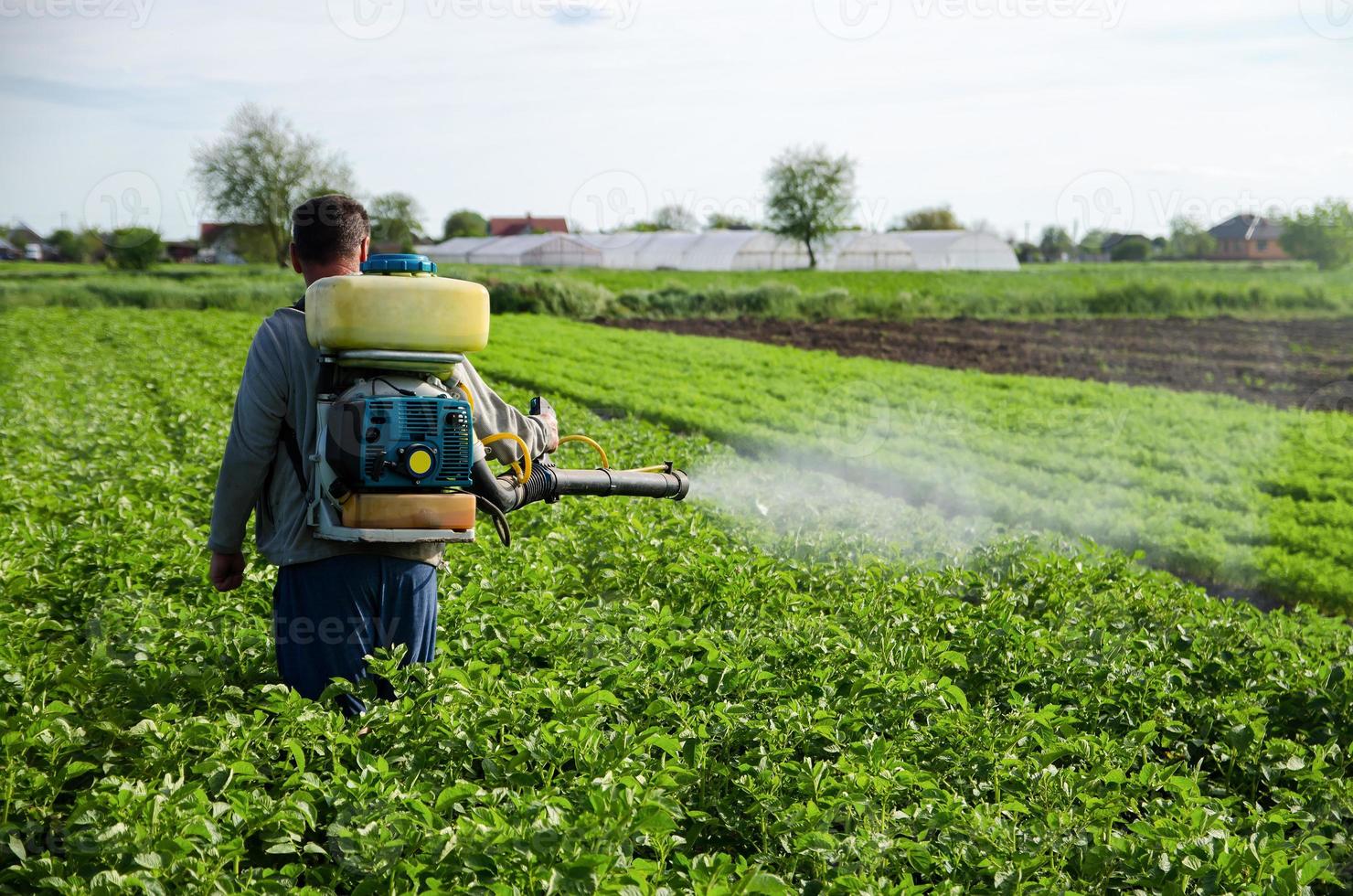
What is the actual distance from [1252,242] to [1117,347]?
47.8m

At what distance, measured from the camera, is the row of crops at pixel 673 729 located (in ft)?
8.58

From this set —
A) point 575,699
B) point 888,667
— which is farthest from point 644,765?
point 888,667

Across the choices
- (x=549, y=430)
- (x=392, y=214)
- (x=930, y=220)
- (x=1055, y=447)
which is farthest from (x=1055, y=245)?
(x=549, y=430)

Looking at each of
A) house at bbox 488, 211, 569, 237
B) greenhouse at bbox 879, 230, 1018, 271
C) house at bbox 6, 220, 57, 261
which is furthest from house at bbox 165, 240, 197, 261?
greenhouse at bbox 879, 230, 1018, 271

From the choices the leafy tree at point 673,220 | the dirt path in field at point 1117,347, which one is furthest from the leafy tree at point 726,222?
the dirt path in field at point 1117,347

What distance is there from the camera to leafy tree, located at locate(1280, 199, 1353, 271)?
40938 mm

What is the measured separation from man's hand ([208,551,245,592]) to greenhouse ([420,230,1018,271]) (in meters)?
54.8

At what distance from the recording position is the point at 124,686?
11.9ft

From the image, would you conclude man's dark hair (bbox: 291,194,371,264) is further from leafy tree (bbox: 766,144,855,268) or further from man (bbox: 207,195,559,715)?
leafy tree (bbox: 766,144,855,268)

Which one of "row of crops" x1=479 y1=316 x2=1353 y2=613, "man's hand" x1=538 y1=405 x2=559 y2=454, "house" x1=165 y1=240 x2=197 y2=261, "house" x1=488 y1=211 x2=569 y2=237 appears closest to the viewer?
"man's hand" x1=538 y1=405 x2=559 y2=454

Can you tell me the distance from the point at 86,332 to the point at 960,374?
15744mm

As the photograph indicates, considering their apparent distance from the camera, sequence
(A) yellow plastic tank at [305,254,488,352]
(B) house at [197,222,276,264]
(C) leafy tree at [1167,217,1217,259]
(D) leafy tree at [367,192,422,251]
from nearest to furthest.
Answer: (A) yellow plastic tank at [305,254,488,352], (D) leafy tree at [367,192,422,251], (B) house at [197,222,276,264], (C) leafy tree at [1167,217,1217,259]

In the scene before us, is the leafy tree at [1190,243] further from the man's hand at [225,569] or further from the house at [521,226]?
the man's hand at [225,569]

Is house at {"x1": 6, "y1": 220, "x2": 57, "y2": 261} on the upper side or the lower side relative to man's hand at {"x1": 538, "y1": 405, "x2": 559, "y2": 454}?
upper
